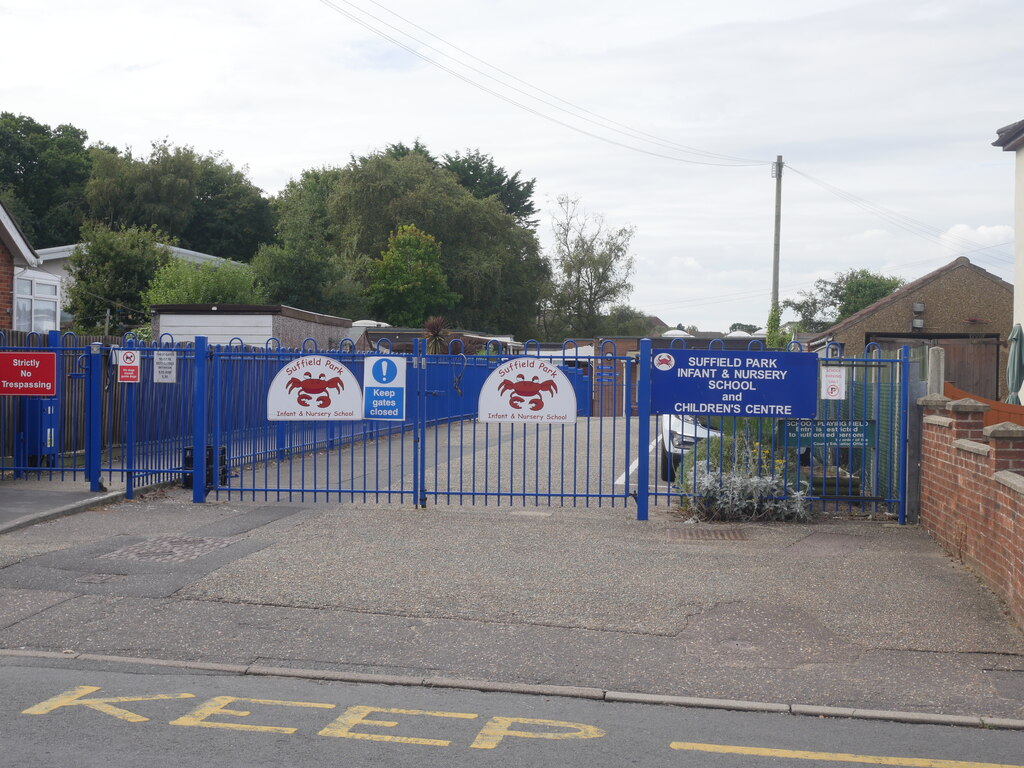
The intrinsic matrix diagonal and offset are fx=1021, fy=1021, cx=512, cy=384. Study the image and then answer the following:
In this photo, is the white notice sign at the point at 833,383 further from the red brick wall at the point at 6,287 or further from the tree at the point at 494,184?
the tree at the point at 494,184

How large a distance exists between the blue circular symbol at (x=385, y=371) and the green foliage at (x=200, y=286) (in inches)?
695

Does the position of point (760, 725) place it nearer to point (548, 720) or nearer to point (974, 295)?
point (548, 720)

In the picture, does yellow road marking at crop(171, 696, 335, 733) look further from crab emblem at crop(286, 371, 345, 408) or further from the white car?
the white car

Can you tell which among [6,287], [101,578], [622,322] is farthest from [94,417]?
[622,322]

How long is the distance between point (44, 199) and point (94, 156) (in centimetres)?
572

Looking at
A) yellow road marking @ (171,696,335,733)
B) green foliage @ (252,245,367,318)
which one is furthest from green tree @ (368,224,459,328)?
yellow road marking @ (171,696,335,733)

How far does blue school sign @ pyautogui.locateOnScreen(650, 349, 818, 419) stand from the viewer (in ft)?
37.0

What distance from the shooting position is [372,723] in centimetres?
526

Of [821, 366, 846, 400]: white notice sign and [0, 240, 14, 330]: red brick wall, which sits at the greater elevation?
[0, 240, 14, 330]: red brick wall

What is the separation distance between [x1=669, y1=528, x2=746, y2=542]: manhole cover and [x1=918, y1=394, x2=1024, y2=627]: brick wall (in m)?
1.95

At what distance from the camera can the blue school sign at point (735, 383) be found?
37.0 ft

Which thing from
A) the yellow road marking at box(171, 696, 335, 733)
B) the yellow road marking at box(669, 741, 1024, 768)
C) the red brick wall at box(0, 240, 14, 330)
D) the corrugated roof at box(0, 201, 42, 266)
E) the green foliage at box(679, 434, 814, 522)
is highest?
the corrugated roof at box(0, 201, 42, 266)

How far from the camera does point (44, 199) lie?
2286 inches

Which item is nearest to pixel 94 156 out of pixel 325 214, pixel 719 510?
pixel 325 214
